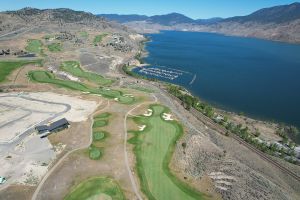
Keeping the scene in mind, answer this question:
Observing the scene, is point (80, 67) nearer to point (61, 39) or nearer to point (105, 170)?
point (61, 39)

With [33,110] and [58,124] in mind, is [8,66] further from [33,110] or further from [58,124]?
[58,124]

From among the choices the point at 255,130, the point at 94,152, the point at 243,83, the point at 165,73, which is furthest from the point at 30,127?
the point at 243,83

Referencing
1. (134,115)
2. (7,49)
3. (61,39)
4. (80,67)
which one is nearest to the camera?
(134,115)

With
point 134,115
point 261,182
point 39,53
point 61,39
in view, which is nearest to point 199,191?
point 261,182

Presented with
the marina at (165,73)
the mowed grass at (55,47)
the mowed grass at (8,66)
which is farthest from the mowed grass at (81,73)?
the marina at (165,73)

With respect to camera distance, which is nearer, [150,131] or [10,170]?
[10,170]

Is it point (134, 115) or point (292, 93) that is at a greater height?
point (134, 115)
